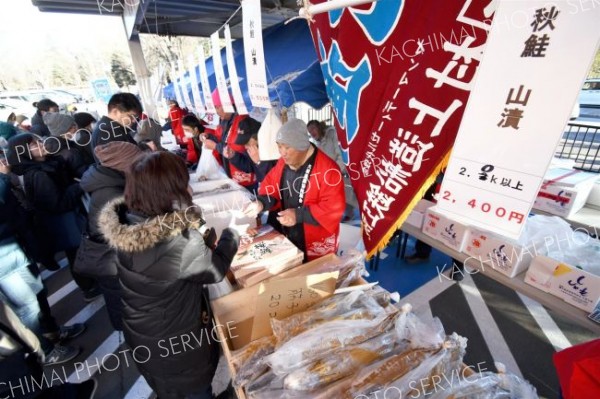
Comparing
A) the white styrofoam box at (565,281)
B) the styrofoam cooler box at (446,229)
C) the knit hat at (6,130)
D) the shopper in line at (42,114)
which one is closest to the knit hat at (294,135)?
the styrofoam cooler box at (446,229)

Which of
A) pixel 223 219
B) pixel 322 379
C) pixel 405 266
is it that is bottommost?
pixel 405 266

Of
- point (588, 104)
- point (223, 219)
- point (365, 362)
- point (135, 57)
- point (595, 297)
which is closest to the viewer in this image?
point (365, 362)

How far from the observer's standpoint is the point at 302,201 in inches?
97.9

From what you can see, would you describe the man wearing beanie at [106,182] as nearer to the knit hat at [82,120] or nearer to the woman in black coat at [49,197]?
the woman in black coat at [49,197]

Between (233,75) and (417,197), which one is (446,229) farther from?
(233,75)

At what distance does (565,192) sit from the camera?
2.62m

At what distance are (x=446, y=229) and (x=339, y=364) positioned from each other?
152 cm

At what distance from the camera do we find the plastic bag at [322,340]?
1.30 m

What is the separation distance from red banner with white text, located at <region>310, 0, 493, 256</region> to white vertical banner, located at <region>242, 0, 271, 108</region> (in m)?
0.47

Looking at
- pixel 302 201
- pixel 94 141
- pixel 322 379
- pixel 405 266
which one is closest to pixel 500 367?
pixel 322 379

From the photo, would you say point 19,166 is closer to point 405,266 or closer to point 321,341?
point 321,341

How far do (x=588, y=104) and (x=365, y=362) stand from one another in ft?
48.8

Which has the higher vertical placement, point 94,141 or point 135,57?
point 135,57

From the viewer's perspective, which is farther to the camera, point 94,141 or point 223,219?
point 94,141
